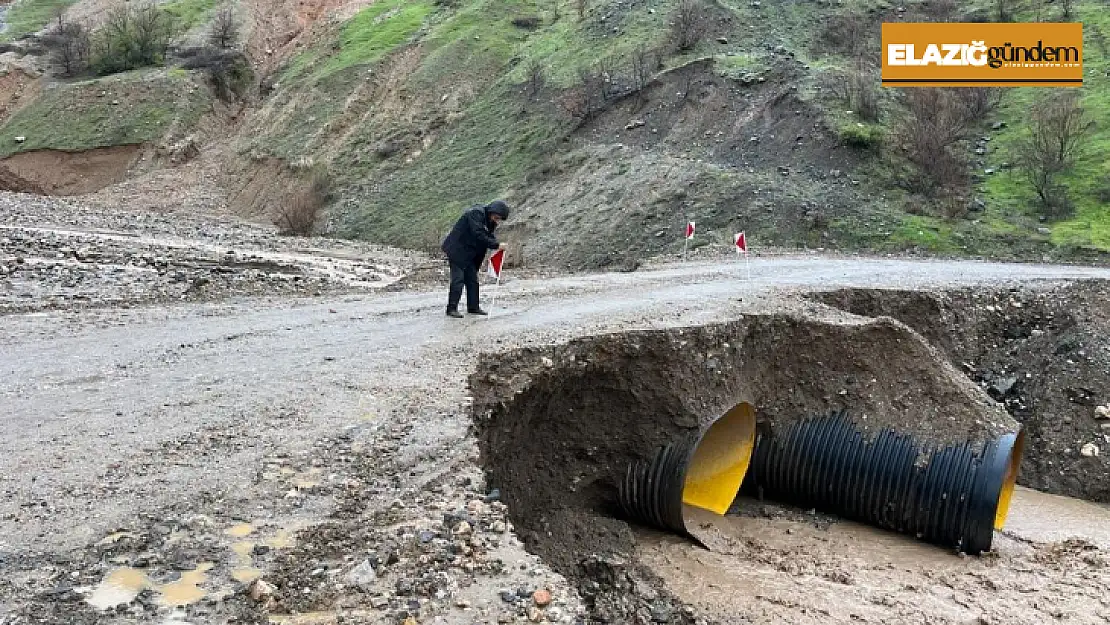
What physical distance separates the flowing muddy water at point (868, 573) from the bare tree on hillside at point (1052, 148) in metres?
11.8

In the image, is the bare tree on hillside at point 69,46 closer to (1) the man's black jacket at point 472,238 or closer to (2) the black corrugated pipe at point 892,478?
(1) the man's black jacket at point 472,238

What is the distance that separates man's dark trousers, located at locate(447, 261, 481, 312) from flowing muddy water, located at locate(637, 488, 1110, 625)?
3469 millimetres

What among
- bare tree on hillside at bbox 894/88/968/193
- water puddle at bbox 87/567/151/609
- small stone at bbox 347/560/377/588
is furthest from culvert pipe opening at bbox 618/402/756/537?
bare tree on hillside at bbox 894/88/968/193

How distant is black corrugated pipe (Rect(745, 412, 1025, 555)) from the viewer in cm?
832

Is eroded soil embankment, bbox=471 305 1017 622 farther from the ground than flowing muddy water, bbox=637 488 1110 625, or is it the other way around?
eroded soil embankment, bbox=471 305 1017 622

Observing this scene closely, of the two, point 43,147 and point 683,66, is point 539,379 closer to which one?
point 683,66

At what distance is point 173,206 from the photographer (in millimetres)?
28641

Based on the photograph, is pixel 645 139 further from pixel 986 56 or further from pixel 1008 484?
pixel 1008 484

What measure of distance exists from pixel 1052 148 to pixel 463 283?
15758 millimetres

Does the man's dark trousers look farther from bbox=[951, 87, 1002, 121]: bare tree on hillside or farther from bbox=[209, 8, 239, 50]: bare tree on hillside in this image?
bbox=[209, 8, 239, 50]: bare tree on hillside

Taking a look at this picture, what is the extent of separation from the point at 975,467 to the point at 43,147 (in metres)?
32.5

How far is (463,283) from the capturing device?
10234 millimetres

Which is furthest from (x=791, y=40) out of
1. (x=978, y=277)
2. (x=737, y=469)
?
(x=737, y=469)

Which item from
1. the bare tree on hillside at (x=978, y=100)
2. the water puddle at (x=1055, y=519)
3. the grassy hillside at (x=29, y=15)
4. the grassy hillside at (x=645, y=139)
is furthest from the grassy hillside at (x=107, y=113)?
the water puddle at (x=1055, y=519)
